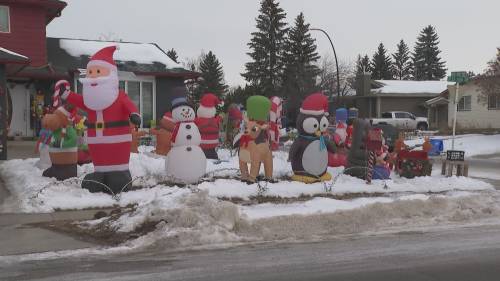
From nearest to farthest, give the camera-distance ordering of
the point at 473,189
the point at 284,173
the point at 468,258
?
1. the point at 468,258
2. the point at 473,189
3. the point at 284,173

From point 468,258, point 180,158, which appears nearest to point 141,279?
point 468,258

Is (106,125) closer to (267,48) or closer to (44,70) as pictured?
(44,70)

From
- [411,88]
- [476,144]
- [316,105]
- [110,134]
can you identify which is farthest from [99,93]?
[411,88]

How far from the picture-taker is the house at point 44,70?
22.9 m

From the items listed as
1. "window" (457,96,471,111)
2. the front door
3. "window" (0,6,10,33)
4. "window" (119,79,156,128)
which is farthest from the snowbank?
"window" (457,96,471,111)

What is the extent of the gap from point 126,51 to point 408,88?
106 feet

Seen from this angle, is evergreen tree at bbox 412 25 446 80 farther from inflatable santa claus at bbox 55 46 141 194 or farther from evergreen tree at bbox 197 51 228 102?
inflatable santa claus at bbox 55 46 141 194

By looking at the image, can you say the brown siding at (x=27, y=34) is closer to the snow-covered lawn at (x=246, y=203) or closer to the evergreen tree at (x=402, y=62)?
the snow-covered lawn at (x=246, y=203)

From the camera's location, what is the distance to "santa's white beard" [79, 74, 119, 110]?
1031 centimetres

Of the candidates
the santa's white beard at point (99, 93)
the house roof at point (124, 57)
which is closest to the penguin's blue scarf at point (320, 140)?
the santa's white beard at point (99, 93)

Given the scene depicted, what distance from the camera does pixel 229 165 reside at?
1463cm

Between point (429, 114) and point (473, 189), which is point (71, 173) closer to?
point (473, 189)

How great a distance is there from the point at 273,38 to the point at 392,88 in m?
12.7

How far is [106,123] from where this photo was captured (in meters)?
10.4
